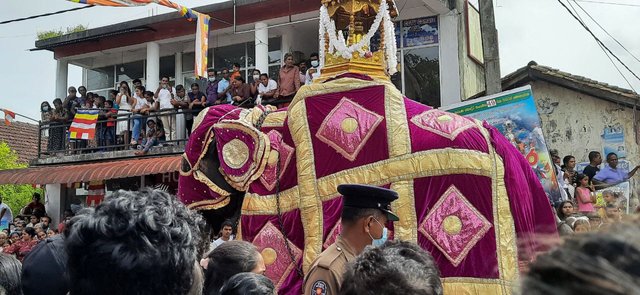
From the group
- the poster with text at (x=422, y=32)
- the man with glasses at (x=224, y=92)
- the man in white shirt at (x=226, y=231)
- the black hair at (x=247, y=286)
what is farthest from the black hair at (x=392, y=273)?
the poster with text at (x=422, y=32)

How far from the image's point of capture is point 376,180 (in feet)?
13.5

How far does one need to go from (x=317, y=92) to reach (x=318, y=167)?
21.1 inches

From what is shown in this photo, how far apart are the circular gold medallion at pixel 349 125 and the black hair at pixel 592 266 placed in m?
3.34

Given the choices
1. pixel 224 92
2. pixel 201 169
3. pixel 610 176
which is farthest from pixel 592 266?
pixel 224 92

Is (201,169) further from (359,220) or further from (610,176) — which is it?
(610,176)

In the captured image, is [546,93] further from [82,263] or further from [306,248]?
[82,263]

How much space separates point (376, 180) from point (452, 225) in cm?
54

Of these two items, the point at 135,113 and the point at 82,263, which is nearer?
the point at 82,263

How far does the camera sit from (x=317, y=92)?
4453 mm

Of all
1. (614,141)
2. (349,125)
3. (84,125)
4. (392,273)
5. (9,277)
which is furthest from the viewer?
(84,125)

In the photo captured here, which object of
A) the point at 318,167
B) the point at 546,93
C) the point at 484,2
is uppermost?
the point at 484,2

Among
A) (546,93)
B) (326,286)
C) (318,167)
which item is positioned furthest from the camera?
(546,93)

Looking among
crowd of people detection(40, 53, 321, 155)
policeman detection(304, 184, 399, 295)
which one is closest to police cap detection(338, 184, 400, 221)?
policeman detection(304, 184, 399, 295)

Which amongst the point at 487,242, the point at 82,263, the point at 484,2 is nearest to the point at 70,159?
the point at 484,2
